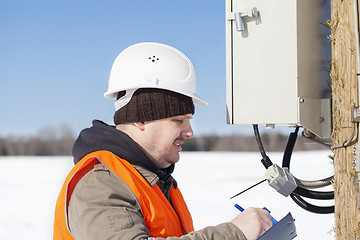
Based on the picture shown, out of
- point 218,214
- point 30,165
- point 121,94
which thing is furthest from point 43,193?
point 121,94

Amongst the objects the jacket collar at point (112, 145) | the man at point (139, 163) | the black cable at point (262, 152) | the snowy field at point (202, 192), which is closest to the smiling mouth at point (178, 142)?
the man at point (139, 163)

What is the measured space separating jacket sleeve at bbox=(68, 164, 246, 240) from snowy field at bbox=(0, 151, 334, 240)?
0.98 meters

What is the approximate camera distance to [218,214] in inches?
250

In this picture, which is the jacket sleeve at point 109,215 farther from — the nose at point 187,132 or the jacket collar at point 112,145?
the nose at point 187,132

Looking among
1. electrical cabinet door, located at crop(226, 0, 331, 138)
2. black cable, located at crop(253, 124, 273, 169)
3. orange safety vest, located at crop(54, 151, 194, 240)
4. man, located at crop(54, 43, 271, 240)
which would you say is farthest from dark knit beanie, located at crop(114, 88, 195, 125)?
black cable, located at crop(253, 124, 273, 169)

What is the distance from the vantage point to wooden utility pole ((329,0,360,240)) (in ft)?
5.21

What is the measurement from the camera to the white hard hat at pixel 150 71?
1502mm

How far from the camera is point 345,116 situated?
5.32ft

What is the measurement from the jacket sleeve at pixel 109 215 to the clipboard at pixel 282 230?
79 millimetres

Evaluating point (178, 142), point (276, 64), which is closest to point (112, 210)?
point (178, 142)

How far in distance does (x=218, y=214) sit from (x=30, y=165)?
9.49m

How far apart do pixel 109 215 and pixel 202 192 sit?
7168mm

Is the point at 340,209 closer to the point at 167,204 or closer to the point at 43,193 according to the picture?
the point at 167,204

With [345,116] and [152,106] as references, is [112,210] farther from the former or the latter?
[345,116]
